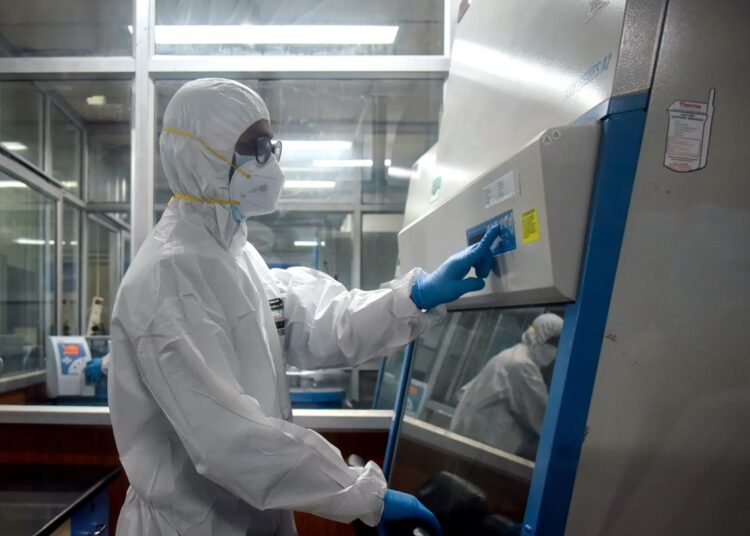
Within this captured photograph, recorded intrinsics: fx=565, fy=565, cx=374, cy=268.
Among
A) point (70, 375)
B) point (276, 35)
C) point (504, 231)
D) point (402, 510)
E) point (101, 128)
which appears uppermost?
point (276, 35)

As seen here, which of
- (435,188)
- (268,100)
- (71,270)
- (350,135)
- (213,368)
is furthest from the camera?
(71,270)

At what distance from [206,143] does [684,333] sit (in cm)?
94

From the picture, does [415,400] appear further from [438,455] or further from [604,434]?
[604,434]

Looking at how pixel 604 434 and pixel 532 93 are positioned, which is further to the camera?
pixel 532 93

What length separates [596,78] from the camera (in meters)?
0.78

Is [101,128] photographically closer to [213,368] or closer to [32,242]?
[32,242]

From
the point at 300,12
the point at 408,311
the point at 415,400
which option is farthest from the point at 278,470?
the point at 300,12

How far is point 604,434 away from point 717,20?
573 millimetres

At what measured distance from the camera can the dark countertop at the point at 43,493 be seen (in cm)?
141

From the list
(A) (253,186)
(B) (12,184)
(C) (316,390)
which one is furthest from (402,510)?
(B) (12,184)

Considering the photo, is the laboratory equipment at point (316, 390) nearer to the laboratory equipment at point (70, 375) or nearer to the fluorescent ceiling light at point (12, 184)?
the laboratory equipment at point (70, 375)

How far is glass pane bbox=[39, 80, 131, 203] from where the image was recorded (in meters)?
2.61

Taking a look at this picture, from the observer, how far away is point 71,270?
11.4 ft

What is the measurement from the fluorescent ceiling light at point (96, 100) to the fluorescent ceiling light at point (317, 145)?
3.02 ft
